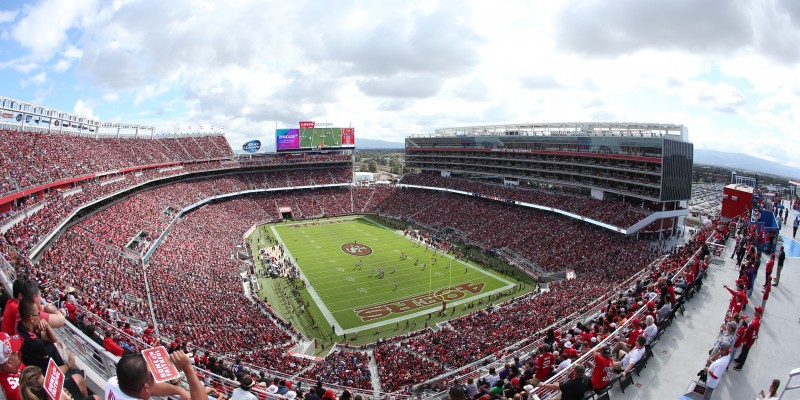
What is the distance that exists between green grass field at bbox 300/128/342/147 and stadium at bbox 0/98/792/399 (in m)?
0.36

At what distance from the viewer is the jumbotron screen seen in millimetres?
68188

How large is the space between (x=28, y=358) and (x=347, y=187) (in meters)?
66.7

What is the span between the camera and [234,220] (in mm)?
51562

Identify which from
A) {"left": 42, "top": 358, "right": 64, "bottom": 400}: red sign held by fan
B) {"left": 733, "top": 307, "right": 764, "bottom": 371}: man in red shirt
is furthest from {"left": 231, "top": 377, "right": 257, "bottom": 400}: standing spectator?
{"left": 733, "top": 307, "right": 764, "bottom": 371}: man in red shirt

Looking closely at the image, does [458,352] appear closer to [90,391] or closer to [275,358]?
[275,358]

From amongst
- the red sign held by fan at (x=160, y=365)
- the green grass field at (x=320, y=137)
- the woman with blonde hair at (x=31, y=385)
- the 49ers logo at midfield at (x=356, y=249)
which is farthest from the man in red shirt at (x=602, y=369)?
the green grass field at (x=320, y=137)

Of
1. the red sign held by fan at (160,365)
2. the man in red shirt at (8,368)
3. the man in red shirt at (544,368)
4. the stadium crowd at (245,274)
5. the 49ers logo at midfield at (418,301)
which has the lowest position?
the 49ers logo at midfield at (418,301)

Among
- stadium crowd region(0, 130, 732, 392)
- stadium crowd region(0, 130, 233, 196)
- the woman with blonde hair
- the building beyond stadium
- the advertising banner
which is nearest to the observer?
the woman with blonde hair

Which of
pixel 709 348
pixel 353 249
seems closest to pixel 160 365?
pixel 709 348

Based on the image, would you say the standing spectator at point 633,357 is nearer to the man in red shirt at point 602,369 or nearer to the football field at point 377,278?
the man in red shirt at point 602,369

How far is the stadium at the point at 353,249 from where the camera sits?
58.2 feet

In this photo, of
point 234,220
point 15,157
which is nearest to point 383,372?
point 15,157

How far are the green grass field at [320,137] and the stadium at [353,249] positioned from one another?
1.17ft

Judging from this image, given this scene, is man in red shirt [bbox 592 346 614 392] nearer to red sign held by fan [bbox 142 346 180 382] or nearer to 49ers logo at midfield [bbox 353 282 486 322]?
red sign held by fan [bbox 142 346 180 382]
